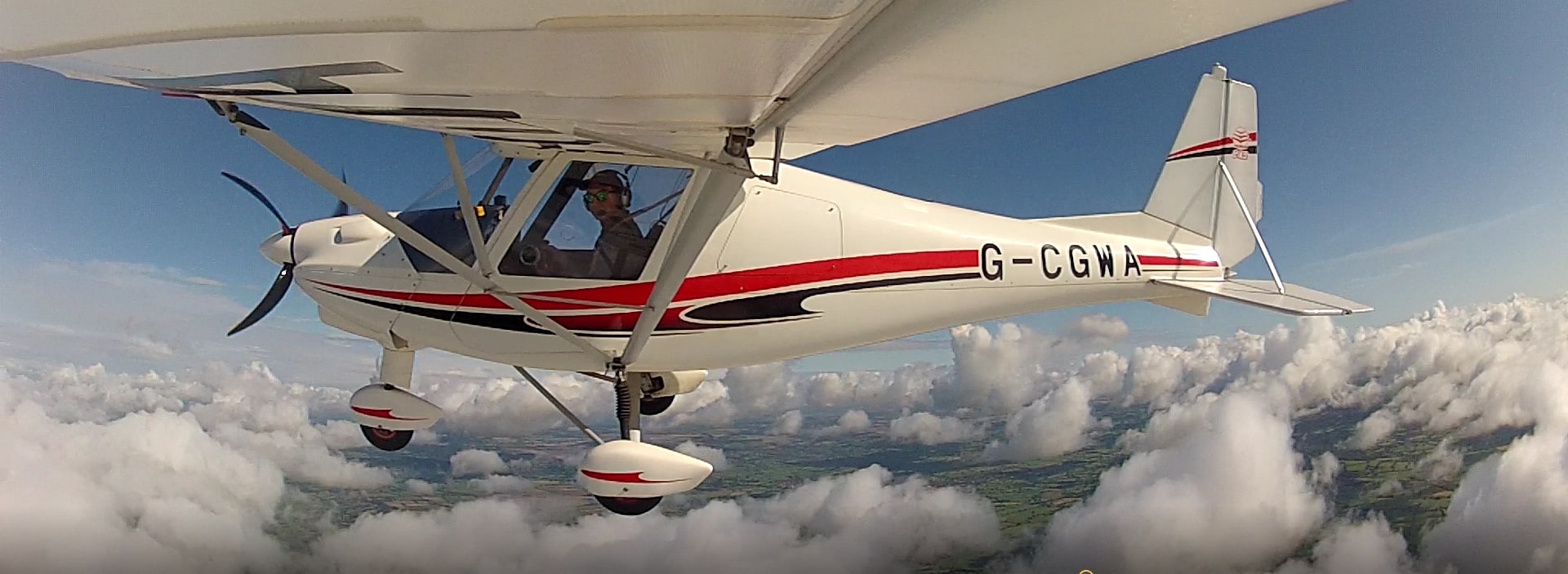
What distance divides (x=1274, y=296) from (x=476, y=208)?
8.27ft

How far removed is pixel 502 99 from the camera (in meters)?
1.10

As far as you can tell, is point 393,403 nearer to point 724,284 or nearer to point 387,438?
point 387,438

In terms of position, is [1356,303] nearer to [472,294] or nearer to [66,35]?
[472,294]

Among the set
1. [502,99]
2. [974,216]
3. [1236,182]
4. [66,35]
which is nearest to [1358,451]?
[1236,182]

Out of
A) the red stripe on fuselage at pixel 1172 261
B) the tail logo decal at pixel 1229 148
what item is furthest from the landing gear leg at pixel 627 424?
Answer: the tail logo decal at pixel 1229 148

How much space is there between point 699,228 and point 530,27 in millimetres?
1057

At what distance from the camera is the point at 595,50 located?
32.8 inches

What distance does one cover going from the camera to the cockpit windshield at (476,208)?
7.06ft

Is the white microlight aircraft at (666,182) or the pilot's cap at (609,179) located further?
the pilot's cap at (609,179)

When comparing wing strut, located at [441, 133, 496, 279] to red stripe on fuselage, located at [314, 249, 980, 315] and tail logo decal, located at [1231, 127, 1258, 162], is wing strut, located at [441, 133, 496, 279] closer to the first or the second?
red stripe on fuselage, located at [314, 249, 980, 315]

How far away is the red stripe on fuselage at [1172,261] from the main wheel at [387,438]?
2.68 m

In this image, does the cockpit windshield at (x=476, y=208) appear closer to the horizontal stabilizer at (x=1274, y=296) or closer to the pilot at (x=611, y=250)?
the pilot at (x=611, y=250)

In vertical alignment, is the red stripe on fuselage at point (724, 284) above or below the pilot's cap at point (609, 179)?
below

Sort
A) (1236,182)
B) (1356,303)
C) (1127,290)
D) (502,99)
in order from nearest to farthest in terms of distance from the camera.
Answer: (502,99) → (1356,303) → (1127,290) → (1236,182)
